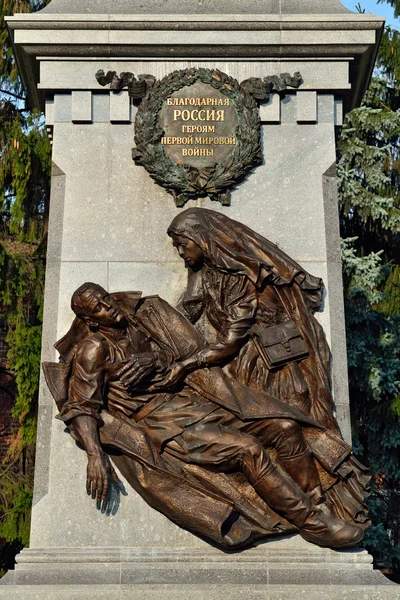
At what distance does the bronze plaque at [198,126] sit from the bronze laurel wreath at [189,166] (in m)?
0.04

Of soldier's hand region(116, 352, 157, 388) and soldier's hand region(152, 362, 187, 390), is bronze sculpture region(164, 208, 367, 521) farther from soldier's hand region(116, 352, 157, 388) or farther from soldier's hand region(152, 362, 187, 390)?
soldier's hand region(116, 352, 157, 388)

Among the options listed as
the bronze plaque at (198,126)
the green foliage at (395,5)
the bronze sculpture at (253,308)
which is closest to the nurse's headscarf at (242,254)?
the bronze sculpture at (253,308)

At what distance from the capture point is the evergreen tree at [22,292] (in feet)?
52.9

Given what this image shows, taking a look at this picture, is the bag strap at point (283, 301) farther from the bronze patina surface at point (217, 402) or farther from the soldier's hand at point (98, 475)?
the soldier's hand at point (98, 475)

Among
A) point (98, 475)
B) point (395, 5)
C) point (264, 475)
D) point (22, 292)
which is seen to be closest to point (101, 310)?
point (98, 475)

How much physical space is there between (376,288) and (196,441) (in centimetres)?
1013

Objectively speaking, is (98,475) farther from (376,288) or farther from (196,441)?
(376,288)

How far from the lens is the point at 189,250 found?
332 inches

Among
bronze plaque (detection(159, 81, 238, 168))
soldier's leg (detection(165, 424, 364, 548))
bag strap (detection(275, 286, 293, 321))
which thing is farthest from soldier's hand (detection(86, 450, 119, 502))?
bronze plaque (detection(159, 81, 238, 168))

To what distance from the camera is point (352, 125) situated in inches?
700

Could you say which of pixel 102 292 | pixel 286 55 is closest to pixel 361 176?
pixel 286 55

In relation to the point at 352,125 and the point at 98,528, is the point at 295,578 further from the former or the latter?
the point at 352,125

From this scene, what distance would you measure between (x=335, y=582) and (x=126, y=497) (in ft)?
4.99

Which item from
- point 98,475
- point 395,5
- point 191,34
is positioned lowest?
point 98,475
